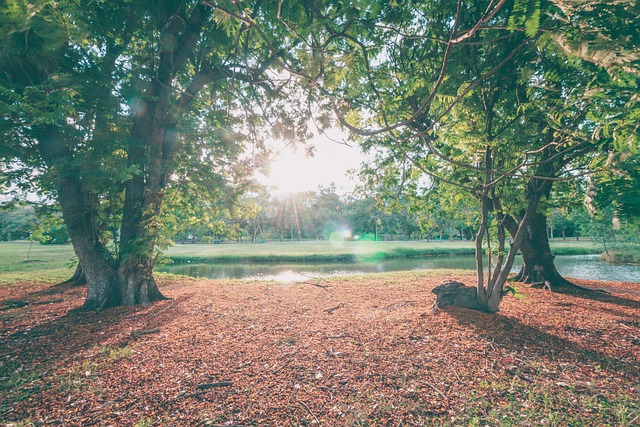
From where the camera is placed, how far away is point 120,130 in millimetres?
5797

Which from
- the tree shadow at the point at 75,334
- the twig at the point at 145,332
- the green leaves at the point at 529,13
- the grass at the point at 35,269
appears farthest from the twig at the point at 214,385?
the grass at the point at 35,269

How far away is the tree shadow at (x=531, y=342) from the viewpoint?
3365 mm

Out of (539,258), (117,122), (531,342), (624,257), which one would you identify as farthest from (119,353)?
(624,257)

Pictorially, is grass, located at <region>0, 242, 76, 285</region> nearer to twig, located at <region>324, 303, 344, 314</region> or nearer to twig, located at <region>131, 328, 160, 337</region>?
twig, located at <region>131, 328, 160, 337</region>

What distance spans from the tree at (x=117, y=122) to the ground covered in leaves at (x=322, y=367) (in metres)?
1.59

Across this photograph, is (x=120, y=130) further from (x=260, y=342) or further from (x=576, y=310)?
(x=576, y=310)

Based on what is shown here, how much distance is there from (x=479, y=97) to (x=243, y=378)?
5273mm

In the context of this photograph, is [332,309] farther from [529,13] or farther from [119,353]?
[529,13]

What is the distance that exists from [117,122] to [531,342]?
8.60 m

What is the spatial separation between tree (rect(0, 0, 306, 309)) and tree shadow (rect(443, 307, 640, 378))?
470 centimetres

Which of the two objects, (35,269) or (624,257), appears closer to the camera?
(35,269)

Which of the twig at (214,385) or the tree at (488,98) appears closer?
the twig at (214,385)

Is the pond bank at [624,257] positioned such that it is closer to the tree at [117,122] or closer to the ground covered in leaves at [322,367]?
the ground covered in leaves at [322,367]

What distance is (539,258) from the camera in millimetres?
8352
